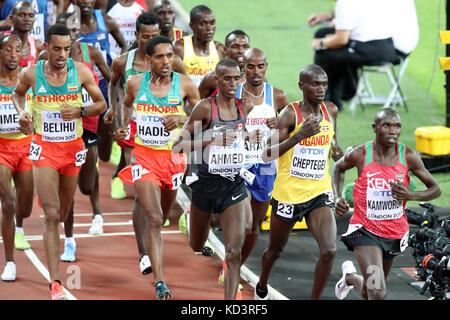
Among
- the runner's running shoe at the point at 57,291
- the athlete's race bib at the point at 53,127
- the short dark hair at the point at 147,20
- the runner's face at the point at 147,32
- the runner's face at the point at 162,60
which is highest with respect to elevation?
the short dark hair at the point at 147,20

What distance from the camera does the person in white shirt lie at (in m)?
14.9

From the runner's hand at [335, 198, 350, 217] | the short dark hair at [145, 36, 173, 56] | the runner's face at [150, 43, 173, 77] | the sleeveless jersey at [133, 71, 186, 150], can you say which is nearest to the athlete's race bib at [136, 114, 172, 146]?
the sleeveless jersey at [133, 71, 186, 150]

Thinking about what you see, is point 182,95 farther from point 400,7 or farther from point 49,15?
point 400,7

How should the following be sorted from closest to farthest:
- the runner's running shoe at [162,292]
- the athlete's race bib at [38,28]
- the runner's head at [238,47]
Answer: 1. the runner's running shoe at [162,292]
2. the runner's head at [238,47]
3. the athlete's race bib at [38,28]

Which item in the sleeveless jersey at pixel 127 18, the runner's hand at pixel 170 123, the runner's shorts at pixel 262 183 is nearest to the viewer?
the runner's hand at pixel 170 123

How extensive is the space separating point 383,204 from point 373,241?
1.08 ft

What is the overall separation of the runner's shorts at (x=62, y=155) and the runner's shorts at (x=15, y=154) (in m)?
0.52

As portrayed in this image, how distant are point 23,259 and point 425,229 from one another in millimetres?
4391

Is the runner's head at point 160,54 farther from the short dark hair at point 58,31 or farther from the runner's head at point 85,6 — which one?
the runner's head at point 85,6

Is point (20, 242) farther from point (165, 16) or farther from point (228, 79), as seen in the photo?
point (228, 79)

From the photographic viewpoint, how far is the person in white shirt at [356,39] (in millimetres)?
14938

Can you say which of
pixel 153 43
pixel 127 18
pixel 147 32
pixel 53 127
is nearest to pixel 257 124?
pixel 153 43

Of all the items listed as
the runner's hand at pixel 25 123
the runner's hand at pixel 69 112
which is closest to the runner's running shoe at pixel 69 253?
the runner's hand at pixel 25 123

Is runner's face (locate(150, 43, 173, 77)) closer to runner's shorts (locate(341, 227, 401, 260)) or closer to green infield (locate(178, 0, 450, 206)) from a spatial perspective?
runner's shorts (locate(341, 227, 401, 260))
